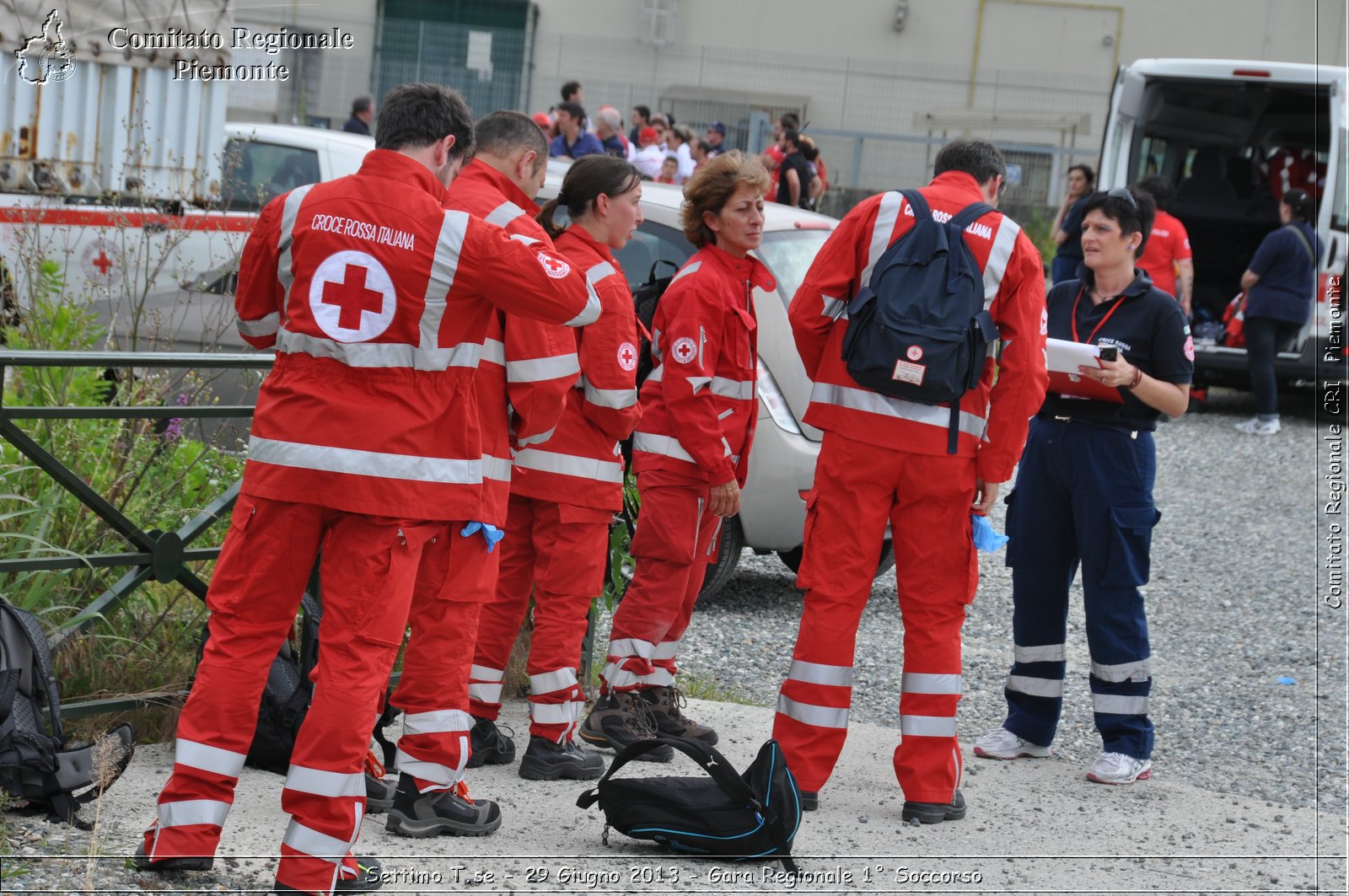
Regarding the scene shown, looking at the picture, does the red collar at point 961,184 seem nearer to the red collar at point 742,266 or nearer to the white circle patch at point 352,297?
the red collar at point 742,266

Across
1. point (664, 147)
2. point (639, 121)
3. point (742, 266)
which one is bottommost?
point (742, 266)

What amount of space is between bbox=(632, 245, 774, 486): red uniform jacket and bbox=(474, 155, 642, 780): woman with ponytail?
226 millimetres

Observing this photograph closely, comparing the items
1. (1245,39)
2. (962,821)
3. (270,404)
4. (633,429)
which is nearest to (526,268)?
(270,404)

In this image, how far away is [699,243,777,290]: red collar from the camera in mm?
4840

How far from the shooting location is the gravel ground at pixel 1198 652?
550cm

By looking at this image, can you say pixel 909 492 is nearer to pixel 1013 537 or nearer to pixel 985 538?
pixel 985 538

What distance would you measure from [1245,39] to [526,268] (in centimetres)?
2441

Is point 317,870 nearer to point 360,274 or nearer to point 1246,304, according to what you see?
point 360,274

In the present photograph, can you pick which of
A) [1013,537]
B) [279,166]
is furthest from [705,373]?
[279,166]

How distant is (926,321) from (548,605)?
1.45m

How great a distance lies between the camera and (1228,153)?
47.2 feet

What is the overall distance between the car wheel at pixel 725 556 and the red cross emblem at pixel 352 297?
10.6ft

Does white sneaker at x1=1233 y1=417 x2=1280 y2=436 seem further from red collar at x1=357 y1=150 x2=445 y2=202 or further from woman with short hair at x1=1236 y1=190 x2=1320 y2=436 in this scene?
red collar at x1=357 y1=150 x2=445 y2=202

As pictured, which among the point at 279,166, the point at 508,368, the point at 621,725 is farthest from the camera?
the point at 279,166
